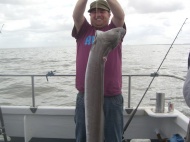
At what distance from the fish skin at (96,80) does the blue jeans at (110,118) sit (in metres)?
0.71

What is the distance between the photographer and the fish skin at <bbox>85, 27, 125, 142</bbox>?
2443 millimetres

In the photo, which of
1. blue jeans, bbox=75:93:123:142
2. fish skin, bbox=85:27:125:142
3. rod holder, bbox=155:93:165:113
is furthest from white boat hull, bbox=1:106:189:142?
fish skin, bbox=85:27:125:142

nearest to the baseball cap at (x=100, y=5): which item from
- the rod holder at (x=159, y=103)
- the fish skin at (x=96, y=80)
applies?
the fish skin at (x=96, y=80)

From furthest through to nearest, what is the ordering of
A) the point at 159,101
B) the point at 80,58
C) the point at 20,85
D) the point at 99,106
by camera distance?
the point at 20,85 < the point at 159,101 < the point at 80,58 < the point at 99,106

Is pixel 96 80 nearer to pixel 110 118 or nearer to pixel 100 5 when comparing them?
pixel 110 118

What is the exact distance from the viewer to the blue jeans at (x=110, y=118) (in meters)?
3.30

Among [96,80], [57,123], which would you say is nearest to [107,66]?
[96,80]

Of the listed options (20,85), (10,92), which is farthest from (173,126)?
(20,85)

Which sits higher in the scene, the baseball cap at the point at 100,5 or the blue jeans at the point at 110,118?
the baseball cap at the point at 100,5

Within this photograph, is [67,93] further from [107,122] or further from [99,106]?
[99,106]

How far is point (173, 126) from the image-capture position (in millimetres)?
5016

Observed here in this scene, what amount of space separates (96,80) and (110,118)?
1.01 metres

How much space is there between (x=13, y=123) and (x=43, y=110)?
0.69 meters

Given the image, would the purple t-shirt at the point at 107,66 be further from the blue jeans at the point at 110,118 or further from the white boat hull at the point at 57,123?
the white boat hull at the point at 57,123
